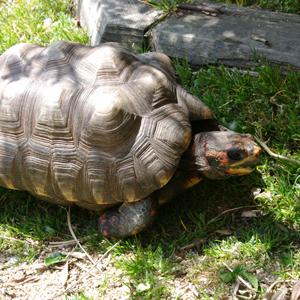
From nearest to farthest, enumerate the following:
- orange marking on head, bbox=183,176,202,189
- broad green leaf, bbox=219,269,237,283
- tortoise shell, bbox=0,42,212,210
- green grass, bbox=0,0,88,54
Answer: broad green leaf, bbox=219,269,237,283, tortoise shell, bbox=0,42,212,210, orange marking on head, bbox=183,176,202,189, green grass, bbox=0,0,88,54

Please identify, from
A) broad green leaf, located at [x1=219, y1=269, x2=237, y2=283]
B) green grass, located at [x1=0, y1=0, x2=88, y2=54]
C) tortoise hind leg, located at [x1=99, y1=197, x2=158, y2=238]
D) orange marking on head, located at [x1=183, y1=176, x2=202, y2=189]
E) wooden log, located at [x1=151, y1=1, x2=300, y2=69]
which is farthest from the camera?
green grass, located at [x1=0, y1=0, x2=88, y2=54]

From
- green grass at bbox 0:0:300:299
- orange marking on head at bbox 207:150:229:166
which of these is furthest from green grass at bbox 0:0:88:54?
orange marking on head at bbox 207:150:229:166

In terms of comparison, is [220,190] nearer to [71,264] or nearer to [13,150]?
[71,264]

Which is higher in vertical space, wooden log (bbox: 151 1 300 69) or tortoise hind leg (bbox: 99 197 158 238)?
wooden log (bbox: 151 1 300 69)

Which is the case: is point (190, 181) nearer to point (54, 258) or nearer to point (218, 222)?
point (218, 222)

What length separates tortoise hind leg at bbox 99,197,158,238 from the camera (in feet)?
12.1

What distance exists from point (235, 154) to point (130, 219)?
0.81 meters

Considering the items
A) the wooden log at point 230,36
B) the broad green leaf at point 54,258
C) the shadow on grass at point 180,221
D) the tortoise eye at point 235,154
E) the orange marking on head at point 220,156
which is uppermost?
the wooden log at point 230,36

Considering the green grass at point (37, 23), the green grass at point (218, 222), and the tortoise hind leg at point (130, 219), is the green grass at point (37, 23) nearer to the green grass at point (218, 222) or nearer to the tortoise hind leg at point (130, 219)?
the green grass at point (218, 222)

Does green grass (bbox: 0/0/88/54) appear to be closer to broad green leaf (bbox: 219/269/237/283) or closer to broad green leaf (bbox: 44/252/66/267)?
broad green leaf (bbox: 44/252/66/267)

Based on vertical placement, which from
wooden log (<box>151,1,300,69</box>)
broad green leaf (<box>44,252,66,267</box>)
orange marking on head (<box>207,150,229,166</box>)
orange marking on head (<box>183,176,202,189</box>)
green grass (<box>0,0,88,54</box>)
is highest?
wooden log (<box>151,1,300,69</box>)

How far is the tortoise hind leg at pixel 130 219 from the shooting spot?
3697 mm

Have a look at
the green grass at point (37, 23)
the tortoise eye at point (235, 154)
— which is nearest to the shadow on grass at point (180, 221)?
the tortoise eye at point (235, 154)

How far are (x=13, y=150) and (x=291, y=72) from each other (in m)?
2.25
